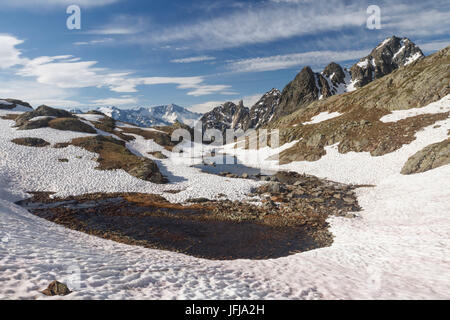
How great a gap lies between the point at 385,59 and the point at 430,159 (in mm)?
198576

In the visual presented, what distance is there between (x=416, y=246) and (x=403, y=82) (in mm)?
59089

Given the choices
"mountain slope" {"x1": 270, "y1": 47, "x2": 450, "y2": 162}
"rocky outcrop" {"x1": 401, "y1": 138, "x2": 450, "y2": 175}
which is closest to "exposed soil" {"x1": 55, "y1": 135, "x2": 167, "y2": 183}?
"mountain slope" {"x1": 270, "y1": 47, "x2": 450, "y2": 162}

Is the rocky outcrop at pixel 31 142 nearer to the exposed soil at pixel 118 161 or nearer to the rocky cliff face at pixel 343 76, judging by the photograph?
the exposed soil at pixel 118 161

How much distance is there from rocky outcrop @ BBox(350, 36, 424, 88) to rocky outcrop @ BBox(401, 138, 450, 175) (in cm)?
16298

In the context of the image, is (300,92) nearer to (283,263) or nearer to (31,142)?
(31,142)

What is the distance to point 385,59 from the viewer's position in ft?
576

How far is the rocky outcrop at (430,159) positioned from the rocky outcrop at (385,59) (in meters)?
163

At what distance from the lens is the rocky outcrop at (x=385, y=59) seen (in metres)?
169

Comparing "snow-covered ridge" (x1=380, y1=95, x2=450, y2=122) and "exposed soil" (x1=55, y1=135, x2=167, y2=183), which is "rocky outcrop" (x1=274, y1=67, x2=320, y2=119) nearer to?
"snow-covered ridge" (x1=380, y1=95, x2=450, y2=122)

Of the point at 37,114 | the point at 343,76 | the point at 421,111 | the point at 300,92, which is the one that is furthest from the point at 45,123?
the point at 343,76

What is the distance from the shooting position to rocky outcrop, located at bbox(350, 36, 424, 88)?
555 feet

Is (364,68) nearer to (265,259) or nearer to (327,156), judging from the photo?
(327,156)

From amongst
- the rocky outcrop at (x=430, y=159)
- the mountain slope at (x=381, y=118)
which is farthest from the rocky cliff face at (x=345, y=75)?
the rocky outcrop at (x=430, y=159)
